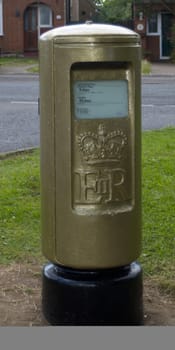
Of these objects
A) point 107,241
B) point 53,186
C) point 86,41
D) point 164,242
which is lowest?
point 164,242

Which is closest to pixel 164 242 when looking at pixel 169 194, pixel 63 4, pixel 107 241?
pixel 169 194

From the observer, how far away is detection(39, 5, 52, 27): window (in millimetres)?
39969

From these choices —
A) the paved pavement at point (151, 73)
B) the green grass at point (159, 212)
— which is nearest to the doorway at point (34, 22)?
the paved pavement at point (151, 73)

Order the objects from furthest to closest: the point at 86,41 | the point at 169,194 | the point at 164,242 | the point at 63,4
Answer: the point at 63,4 < the point at 169,194 < the point at 164,242 < the point at 86,41

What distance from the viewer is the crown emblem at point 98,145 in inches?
164

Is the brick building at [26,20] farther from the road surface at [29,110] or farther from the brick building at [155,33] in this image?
the road surface at [29,110]

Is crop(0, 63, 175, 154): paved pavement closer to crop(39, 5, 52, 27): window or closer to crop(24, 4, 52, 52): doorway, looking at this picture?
crop(24, 4, 52, 52): doorway

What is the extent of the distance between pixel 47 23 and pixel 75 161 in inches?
1449

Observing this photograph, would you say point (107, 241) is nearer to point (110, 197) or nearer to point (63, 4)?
point (110, 197)

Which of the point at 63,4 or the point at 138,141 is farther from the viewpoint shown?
the point at 63,4

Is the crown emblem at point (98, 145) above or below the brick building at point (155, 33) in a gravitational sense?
above

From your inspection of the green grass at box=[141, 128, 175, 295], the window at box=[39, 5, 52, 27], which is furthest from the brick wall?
the green grass at box=[141, 128, 175, 295]

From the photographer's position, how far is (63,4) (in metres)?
39.6

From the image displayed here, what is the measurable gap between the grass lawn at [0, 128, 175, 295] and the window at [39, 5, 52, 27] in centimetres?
3145
